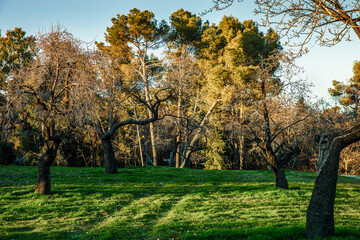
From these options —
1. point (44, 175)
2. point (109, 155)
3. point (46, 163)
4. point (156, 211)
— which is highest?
point (109, 155)

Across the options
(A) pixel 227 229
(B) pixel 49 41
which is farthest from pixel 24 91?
(A) pixel 227 229

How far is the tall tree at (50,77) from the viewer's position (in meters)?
13.3

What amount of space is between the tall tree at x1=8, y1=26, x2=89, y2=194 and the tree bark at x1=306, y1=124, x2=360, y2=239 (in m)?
11.1

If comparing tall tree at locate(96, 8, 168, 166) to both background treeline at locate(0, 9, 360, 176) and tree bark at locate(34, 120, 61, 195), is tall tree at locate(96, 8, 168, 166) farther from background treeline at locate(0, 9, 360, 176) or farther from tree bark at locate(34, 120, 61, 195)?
tree bark at locate(34, 120, 61, 195)

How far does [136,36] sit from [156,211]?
1187 inches

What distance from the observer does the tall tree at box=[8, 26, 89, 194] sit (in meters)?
13.3

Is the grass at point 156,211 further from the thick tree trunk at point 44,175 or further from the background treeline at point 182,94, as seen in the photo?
the background treeline at point 182,94

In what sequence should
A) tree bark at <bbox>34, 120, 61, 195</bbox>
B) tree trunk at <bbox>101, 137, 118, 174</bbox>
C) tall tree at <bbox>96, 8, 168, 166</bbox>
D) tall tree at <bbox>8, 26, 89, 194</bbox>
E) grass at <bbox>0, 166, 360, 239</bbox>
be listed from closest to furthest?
grass at <bbox>0, 166, 360, 239</bbox> → tall tree at <bbox>8, 26, 89, 194</bbox> → tree bark at <bbox>34, 120, 61, 195</bbox> → tree trunk at <bbox>101, 137, 118, 174</bbox> → tall tree at <bbox>96, 8, 168, 166</bbox>

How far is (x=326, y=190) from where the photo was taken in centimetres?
745

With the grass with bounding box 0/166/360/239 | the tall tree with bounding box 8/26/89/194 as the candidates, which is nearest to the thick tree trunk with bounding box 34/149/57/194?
the tall tree with bounding box 8/26/89/194

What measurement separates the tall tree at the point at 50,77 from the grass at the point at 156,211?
2259mm

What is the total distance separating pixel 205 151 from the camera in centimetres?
4847

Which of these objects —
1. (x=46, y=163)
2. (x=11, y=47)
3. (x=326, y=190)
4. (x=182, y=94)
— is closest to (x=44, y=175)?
(x=46, y=163)

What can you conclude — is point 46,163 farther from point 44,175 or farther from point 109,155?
point 109,155
